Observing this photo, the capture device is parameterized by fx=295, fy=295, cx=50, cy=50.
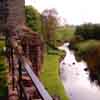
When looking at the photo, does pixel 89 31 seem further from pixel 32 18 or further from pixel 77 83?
pixel 77 83

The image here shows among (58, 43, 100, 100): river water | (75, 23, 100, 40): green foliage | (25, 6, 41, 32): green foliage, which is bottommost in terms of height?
(58, 43, 100, 100): river water

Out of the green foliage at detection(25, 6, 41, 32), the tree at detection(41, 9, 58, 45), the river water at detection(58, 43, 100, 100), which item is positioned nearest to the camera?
the river water at detection(58, 43, 100, 100)

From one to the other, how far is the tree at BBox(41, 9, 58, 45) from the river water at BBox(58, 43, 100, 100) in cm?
469

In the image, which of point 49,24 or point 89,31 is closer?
point 49,24

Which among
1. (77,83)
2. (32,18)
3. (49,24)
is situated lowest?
(77,83)

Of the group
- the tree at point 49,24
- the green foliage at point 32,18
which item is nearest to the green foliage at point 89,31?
the tree at point 49,24

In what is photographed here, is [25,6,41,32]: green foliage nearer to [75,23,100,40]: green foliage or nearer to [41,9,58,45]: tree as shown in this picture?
[41,9,58,45]: tree

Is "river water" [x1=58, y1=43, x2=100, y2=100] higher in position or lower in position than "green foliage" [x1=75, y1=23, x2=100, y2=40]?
lower

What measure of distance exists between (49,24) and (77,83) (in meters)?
11.8

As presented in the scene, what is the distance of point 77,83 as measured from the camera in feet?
50.2

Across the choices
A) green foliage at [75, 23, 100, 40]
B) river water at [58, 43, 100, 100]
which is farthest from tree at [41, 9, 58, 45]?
river water at [58, 43, 100, 100]

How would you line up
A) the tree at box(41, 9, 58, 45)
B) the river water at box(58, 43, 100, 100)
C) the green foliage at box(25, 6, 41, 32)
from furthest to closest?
the tree at box(41, 9, 58, 45), the green foliage at box(25, 6, 41, 32), the river water at box(58, 43, 100, 100)

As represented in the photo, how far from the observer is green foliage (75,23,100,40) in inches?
1017

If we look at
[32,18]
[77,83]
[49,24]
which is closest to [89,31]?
[49,24]
